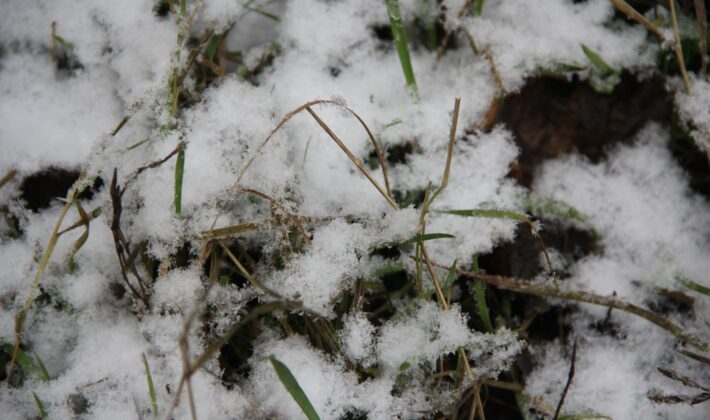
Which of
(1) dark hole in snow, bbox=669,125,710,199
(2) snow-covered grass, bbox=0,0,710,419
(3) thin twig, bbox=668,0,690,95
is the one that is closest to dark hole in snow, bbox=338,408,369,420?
(2) snow-covered grass, bbox=0,0,710,419

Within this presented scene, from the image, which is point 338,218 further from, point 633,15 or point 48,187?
point 633,15

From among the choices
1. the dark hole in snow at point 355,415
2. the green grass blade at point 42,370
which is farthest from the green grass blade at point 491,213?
the green grass blade at point 42,370

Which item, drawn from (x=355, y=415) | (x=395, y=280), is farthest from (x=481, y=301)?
(x=355, y=415)

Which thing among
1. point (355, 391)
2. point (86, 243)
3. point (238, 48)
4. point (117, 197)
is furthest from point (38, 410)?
point (238, 48)

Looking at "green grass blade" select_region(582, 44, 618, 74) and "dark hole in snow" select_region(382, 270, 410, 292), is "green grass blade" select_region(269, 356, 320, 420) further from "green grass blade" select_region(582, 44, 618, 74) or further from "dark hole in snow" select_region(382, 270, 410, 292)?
"green grass blade" select_region(582, 44, 618, 74)

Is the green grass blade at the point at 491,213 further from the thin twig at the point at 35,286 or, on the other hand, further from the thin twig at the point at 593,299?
the thin twig at the point at 35,286

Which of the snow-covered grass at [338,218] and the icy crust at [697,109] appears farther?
the icy crust at [697,109]

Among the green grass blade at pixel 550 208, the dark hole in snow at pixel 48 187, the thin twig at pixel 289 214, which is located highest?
the dark hole in snow at pixel 48 187
